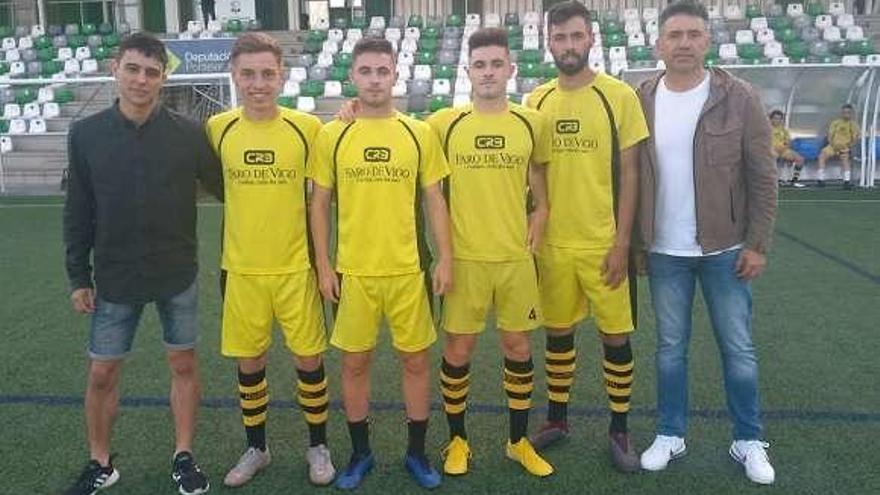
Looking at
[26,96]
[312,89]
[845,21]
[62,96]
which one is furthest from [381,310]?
[845,21]

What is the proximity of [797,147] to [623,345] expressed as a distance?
35.0 feet

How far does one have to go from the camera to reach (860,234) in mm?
8148

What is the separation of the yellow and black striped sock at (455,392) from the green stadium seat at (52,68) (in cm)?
1613

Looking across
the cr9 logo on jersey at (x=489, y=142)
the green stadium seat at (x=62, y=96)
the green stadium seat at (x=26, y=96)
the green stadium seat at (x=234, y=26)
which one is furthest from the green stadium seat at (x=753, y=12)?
the cr9 logo on jersey at (x=489, y=142)

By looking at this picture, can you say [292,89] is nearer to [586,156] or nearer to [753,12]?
[753,12]

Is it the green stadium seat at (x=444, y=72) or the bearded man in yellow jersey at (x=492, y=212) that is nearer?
the bearded man in yellow jersey at (x=492, y=212)

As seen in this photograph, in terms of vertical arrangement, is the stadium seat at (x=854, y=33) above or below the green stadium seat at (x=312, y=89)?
above

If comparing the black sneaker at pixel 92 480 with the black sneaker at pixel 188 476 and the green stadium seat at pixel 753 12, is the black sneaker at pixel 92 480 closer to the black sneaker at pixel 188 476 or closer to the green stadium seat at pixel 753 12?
the black sneaker at pixel 188 476

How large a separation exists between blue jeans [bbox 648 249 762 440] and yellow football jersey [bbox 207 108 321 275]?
1420 mm

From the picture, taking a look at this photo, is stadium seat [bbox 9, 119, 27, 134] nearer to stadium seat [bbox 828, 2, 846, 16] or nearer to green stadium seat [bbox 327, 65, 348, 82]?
green stadium seat [bbox 327, 65, 348, 82]

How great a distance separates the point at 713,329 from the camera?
10.2ft

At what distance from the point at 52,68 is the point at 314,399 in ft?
52.8

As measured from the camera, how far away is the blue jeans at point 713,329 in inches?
119

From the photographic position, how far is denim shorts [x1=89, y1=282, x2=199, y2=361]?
2.92m
